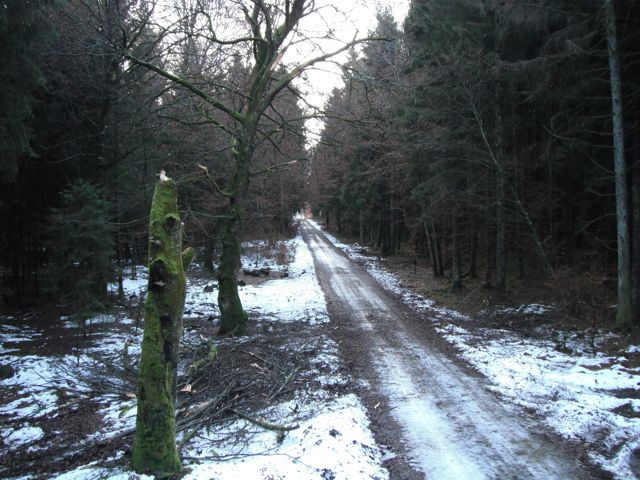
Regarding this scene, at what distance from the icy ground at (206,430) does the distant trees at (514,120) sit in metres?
7.09

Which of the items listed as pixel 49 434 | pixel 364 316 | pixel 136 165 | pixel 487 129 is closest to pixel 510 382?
pixel 364 316

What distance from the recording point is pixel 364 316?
13555mm

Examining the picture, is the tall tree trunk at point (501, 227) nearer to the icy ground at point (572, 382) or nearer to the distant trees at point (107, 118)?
the icy ground at point (572, 382)

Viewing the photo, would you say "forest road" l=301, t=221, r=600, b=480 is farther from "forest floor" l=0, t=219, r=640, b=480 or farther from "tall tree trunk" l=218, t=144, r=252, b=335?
"tall tree trunk" l=218, t=144, r=252, b=335

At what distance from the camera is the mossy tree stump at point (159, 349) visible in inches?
174

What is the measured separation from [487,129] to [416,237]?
13994 millimetres

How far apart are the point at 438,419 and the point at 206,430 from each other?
3316 mm

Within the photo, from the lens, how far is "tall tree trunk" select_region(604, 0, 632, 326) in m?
9.59

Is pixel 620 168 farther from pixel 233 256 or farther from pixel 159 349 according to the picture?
pixel 159 349

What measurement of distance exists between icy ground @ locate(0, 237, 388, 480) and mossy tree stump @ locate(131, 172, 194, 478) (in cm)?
27

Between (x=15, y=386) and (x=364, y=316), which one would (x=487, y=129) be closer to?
(x=364, y=316)

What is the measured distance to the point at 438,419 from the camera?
6.29 metres

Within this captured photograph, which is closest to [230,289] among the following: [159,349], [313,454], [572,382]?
[313,454]

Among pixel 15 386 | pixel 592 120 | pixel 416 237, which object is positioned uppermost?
pixel 592 120
